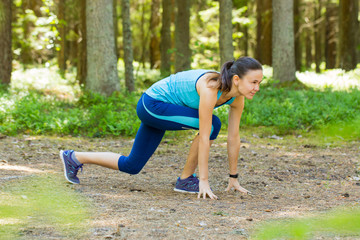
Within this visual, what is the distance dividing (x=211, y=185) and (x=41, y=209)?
7.36ft

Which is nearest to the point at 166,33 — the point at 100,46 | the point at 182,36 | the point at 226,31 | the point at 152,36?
the point at 182,36

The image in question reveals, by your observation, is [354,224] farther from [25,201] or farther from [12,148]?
[12,148]

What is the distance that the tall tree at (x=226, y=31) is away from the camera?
41.9 ft

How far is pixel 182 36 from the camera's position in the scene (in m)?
16.4

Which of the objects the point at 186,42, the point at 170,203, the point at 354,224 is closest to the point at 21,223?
the point at 170,203

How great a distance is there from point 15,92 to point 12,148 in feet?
16.9

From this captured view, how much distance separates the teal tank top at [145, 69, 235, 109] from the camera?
4.33 metres

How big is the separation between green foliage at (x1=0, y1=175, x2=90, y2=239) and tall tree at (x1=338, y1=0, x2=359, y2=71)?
16.2 m

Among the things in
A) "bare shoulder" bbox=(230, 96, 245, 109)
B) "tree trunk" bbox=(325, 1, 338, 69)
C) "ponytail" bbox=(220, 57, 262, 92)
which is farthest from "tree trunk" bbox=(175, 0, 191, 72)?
"tree trunk" bbox=(325, 1, 338, 69)

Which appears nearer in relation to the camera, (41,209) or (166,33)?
(41,209)

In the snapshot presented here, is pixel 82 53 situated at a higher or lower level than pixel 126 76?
higher

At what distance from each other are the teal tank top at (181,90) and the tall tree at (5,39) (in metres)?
9.46

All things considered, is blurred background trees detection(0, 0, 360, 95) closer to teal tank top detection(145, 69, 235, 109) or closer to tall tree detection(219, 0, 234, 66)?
tall tree detection(219, 0, 234, 66)

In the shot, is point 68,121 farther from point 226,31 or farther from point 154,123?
point 226,31
